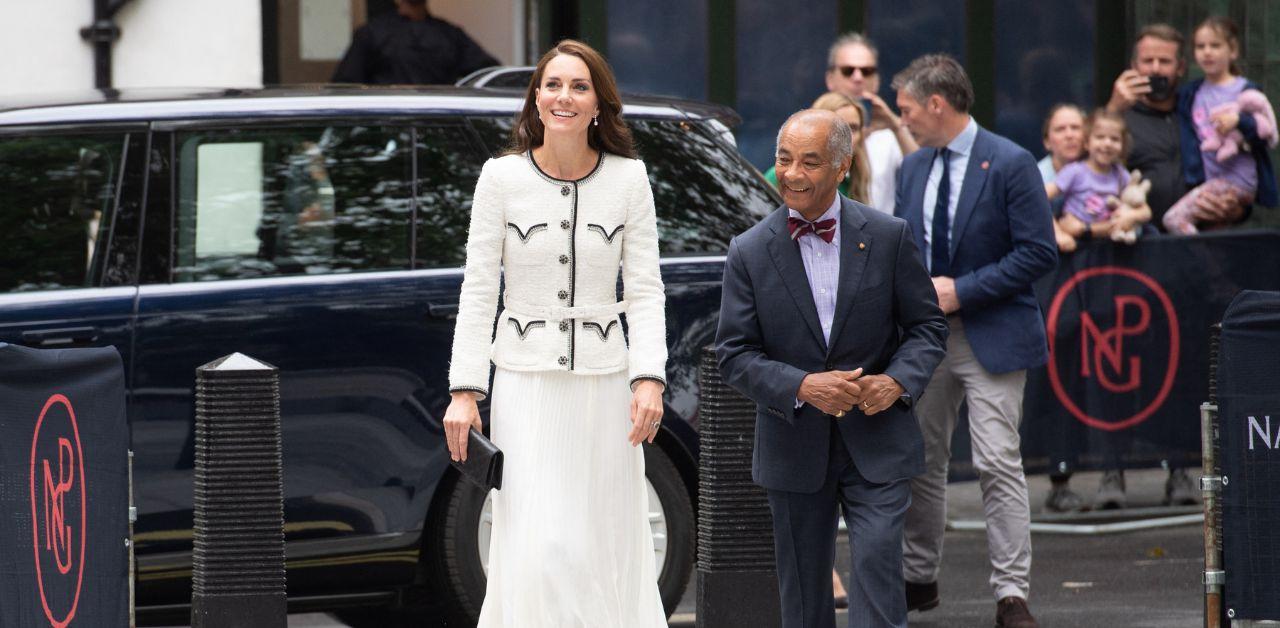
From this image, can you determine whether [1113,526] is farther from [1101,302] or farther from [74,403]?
[74,403]

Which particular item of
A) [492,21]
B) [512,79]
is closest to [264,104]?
[512,79]

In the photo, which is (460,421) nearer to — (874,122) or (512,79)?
(512,79)

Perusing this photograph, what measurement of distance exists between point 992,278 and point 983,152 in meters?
0.48

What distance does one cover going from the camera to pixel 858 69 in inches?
422

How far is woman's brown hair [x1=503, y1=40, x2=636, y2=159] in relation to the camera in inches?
234

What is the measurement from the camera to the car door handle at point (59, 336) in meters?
7.09

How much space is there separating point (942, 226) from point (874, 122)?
248 centimetres

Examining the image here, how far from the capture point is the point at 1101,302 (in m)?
10.3

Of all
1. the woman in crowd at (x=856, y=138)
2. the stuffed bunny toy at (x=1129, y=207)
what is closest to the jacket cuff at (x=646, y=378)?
the woman in crowd at (x=856, y=138)

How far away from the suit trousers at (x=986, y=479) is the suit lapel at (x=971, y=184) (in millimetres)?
333

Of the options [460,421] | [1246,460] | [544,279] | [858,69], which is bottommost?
[1246,460]

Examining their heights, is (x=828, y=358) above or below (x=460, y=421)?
above

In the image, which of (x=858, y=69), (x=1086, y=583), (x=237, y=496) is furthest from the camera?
(x=858, y=69)

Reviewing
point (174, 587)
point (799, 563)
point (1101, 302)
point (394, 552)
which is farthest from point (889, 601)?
point (1101, 302)
